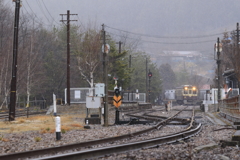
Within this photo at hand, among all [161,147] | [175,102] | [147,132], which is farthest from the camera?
[175,102]

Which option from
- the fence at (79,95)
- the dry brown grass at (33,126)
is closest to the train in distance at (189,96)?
the fence at (79,95)

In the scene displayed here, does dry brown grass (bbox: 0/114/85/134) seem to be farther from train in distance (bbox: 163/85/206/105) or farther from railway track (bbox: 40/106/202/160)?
train in distance (bbox: 163/85/206/105)

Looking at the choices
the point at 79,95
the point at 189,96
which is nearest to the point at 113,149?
the point at 79,95

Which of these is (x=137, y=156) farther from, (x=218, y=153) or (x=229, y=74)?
(x=229, y=74)

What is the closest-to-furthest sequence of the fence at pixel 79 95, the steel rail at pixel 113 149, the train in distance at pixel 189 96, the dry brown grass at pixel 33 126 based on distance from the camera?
the steel rail at pixel 113 149 → the dry brown grass at pixel 33 126 → the fence at pixel 79 95 → the train in distance at pixel 189 96

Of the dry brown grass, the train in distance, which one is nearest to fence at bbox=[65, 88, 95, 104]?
the dry brown grass

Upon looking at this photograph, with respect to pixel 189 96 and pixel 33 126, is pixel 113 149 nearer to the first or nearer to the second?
pixel 33 126

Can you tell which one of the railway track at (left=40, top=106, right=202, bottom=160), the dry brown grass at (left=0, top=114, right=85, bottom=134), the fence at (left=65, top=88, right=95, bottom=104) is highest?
the fence at (left=65, top=88, right=95, bottom=104)

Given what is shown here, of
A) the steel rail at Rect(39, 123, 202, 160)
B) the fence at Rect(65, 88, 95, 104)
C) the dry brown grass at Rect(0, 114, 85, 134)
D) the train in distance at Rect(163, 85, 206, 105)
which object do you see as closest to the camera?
the steel rail at Rect(39, 123, 202, 160)

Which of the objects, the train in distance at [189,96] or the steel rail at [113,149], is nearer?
the steel rail at [113,149]

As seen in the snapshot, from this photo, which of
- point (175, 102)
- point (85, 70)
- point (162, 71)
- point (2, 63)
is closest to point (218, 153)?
point (2, 63)

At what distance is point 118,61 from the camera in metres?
57.1

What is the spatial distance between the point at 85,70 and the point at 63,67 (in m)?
9.29

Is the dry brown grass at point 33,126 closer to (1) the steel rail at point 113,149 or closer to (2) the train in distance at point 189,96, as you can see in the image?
(1) the steel rail at point 113,149
